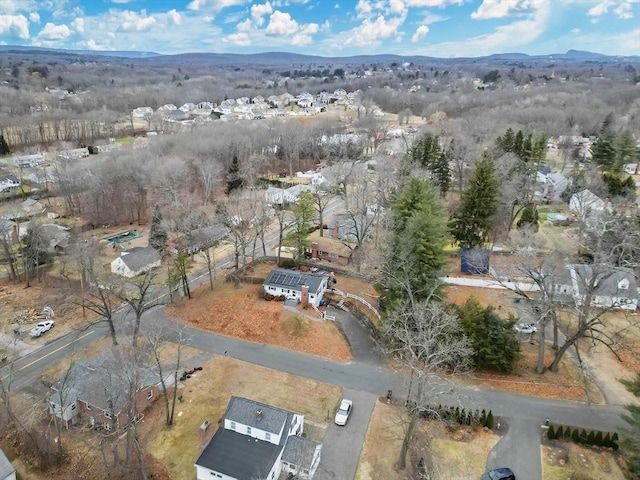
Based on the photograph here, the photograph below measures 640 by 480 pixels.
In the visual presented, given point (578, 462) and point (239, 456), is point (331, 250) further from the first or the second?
point (578, 462)

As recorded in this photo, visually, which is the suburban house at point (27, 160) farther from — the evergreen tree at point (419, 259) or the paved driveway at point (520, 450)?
the paved driveway at point (520, 450)

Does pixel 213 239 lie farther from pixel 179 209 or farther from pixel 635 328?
pixel 635 328

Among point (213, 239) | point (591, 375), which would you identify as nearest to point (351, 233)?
point (213, 239)

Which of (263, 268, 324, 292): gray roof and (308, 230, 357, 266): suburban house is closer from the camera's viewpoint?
(263, 268, 324, 292): gray roof

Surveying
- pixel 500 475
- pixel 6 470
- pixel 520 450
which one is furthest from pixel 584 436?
pixel 6 470

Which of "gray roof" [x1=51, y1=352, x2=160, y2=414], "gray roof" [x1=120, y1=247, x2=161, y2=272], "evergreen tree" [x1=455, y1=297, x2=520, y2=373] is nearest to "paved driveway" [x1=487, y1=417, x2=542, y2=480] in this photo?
"evergreen tree" [x1=455, y1=297, x2=520, y2=373]

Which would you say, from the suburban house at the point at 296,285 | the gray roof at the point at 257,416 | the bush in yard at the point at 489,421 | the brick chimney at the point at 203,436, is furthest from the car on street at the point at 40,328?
the bush in yard at the point at 489,421

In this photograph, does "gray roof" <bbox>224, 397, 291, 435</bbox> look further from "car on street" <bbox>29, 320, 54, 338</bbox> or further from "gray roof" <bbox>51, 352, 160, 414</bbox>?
"car on street" <bbox>29, 320, 54, 338</bbox>
